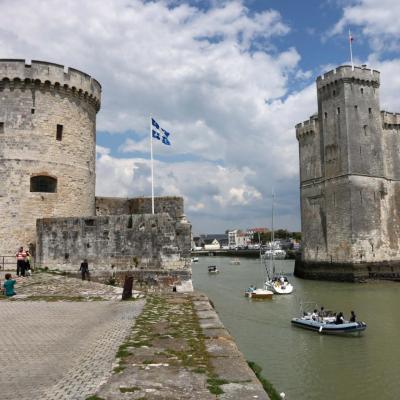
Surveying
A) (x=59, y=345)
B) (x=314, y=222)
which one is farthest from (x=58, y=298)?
(x=314, y=222)

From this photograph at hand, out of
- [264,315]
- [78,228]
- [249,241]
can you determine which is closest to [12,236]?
[78,228]

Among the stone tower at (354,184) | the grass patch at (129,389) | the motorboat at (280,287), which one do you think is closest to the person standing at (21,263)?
the grass patch at (129,389)

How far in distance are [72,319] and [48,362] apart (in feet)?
10.7

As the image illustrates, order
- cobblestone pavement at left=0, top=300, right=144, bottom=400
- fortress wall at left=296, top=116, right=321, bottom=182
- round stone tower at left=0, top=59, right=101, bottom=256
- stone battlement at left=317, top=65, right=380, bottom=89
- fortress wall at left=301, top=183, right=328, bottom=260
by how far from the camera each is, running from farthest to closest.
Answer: fortress wall at left=296, top=116, right=321, bottom=182 < fortress wall at left=301, top=183, right=328, bottom=260 < stone battlement at left=317, top=65, right=380, bottom=89 < round stone tower at left=0, top=59, right=101, bottom=256 < cobblestone pavement at left=0, top=300, right=144, bottom=400

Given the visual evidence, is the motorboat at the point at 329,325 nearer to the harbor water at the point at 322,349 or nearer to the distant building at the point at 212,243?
the harbor water at the point at 322,349

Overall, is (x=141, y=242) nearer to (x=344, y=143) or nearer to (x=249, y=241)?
(x=344, y=143)

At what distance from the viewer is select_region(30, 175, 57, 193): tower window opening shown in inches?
750

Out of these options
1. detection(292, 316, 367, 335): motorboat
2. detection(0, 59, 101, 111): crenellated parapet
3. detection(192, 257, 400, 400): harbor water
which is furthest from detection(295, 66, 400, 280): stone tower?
detection(0, 59, 101, 111): crenellated parapet

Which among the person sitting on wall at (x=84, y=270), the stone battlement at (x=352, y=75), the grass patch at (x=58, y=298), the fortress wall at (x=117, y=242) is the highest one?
the stone battlement at (x=352, y=75)

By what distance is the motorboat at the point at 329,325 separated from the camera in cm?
1623

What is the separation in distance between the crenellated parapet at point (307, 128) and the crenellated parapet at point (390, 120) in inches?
248

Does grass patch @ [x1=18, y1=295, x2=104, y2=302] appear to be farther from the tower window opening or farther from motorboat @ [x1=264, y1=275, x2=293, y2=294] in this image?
motorboat @ [x1=264, y1=275, x2=293, y2=294]

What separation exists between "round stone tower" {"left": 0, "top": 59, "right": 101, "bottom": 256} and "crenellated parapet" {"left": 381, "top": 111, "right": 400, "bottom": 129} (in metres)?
32.7

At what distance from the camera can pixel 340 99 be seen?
40875 mm
